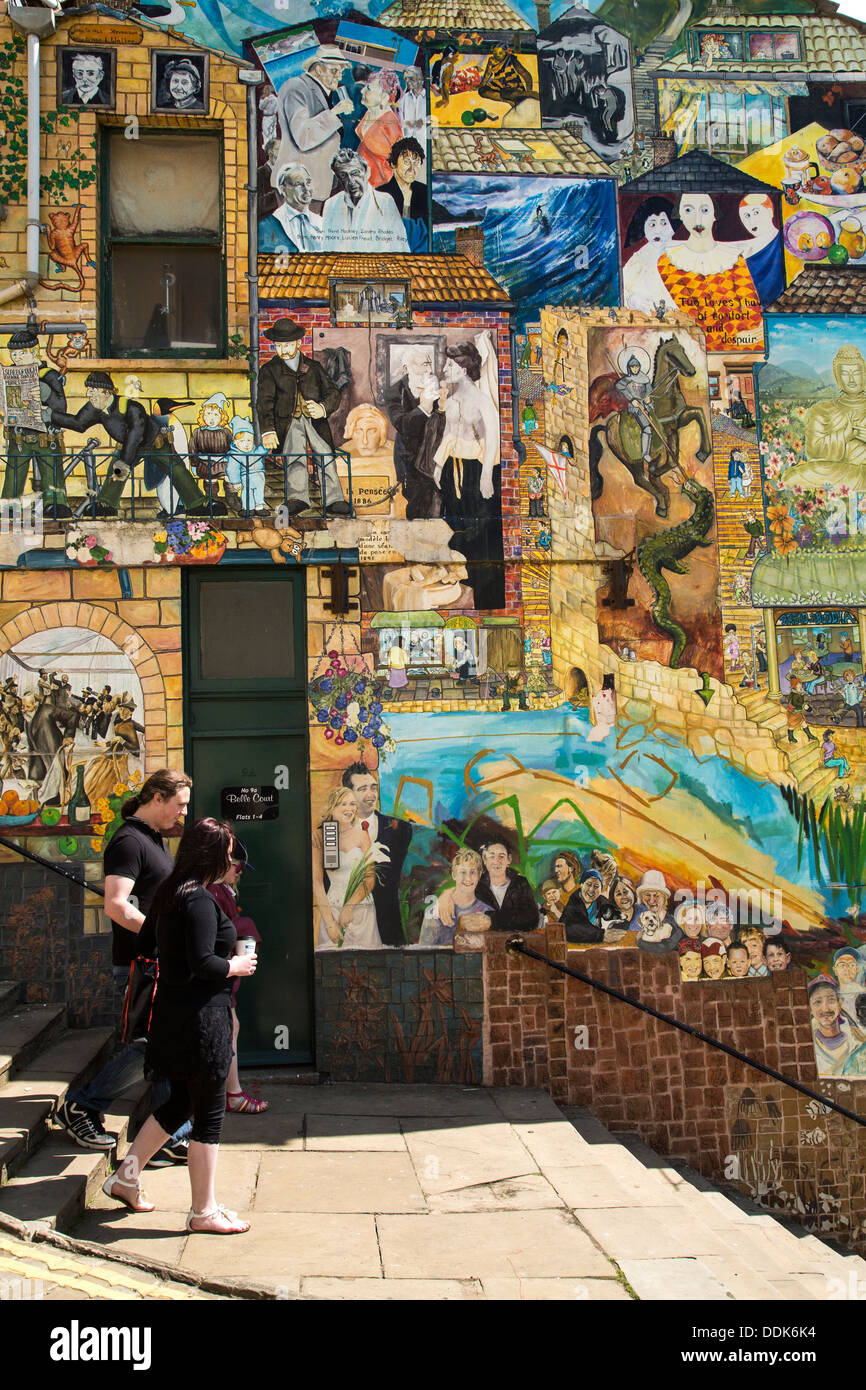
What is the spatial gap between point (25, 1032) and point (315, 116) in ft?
21.8

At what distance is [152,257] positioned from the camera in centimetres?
836

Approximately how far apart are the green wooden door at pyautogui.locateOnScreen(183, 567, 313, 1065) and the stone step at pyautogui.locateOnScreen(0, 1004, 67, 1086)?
1280mm

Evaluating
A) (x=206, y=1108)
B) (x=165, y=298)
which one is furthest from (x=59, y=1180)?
(x=165, y=298)

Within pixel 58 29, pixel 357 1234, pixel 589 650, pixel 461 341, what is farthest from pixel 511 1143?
pixel 58 29

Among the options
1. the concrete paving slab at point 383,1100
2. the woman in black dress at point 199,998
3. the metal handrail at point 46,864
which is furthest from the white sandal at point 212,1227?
the metal handrail at point 46,864

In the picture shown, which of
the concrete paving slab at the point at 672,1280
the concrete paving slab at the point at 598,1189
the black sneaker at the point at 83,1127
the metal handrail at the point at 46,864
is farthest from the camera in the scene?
the metal handrail at the point at 46,864

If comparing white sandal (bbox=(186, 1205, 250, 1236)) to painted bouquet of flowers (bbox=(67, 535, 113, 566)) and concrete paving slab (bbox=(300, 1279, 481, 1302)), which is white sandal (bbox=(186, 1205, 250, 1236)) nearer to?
concrete paving slab (bbox=(300, 1279, 481, 1302))

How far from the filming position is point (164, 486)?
26.1ft

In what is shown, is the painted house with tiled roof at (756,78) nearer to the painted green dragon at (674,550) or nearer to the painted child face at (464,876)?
the painted green dragon at (674,550)

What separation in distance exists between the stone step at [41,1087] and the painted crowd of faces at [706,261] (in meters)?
6.44

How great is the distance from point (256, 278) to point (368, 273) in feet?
2.68

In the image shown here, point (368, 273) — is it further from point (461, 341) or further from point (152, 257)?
point (152, 257)

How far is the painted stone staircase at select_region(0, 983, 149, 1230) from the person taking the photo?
4.84 meters

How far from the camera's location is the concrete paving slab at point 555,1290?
172 inches
